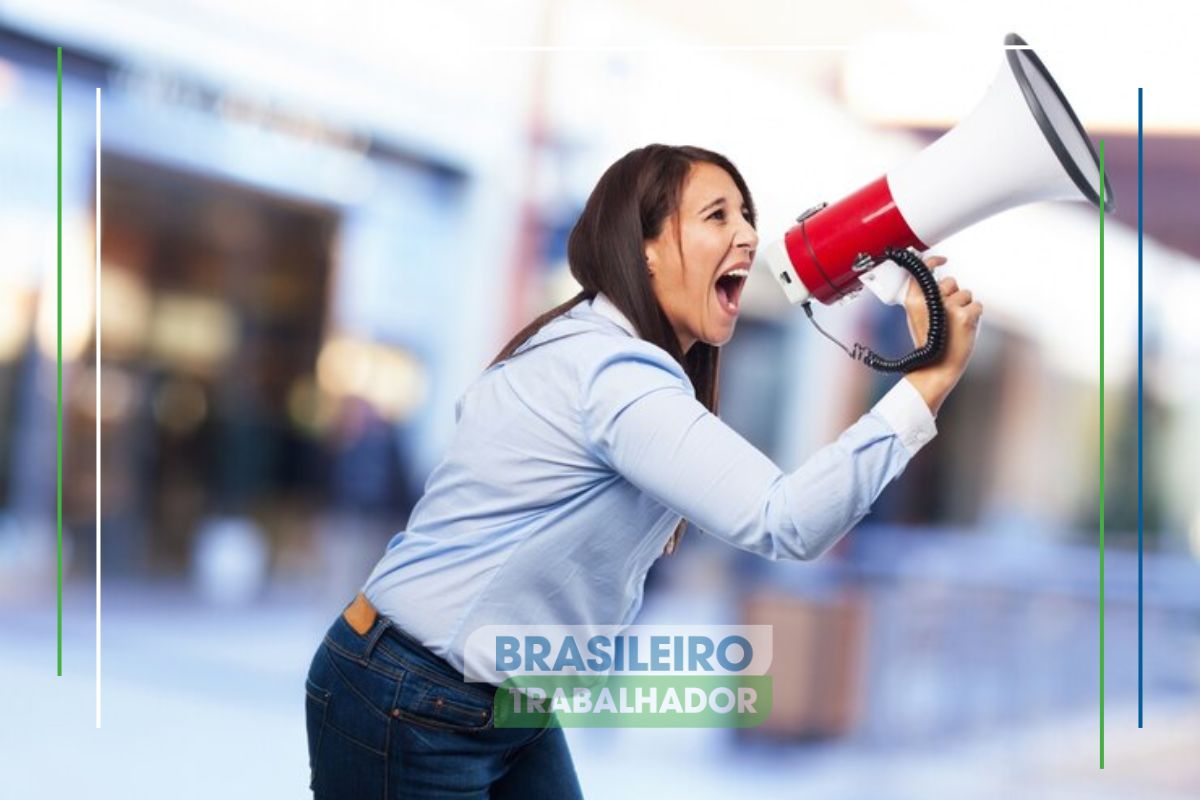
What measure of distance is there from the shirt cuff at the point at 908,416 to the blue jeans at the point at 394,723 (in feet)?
1.63

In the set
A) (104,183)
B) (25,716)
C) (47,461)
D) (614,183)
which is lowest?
(25,716)

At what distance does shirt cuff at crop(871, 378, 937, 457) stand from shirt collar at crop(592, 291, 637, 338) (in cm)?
30

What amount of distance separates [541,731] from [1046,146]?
32.0 inches

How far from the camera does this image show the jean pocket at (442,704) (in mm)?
1455

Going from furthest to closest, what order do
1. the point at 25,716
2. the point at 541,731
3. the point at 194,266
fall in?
the point at 194,266 → the point at 25,716 → the point at 541,731

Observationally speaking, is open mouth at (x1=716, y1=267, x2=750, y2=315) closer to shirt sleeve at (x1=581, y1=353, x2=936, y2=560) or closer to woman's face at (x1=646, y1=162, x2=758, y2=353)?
woman's face at (x1=646, y1=162, x2=758, y2=353)

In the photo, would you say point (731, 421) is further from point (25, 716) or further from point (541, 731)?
point (541, 731)

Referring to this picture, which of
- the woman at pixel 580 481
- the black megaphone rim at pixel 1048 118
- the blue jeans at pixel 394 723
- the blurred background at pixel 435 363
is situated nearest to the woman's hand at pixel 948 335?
the woman at pixel 580 481

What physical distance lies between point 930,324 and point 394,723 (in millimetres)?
656

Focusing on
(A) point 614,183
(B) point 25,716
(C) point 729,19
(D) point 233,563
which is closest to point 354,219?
(D) point 233,563

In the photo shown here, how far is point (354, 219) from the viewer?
7570 millimetres

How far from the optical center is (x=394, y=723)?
146 centimetres

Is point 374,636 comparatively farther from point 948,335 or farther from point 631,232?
point 948,335

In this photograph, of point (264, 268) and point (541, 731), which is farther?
point (264, 268)
